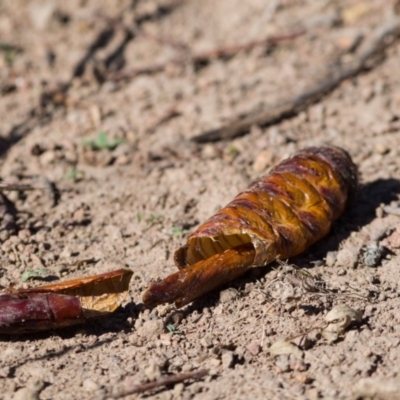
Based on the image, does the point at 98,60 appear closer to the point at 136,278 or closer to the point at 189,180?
the point at 189,180

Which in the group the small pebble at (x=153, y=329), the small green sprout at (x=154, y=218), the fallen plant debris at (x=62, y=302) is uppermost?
the small green sprout at (x=154, y=218)

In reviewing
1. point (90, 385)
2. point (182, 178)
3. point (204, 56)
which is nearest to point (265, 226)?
point (90, 385)

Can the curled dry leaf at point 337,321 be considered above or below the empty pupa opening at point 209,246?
below

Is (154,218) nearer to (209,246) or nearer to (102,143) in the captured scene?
(209,246)

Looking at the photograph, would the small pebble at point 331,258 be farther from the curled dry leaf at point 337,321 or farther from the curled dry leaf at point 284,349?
the curled dry leaf at point 284,349

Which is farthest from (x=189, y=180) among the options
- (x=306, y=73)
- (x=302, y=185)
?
(x=306, y=73)

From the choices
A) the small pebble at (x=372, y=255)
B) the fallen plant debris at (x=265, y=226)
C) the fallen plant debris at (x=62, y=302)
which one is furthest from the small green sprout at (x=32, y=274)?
the small pebble at (x=372, y=255)

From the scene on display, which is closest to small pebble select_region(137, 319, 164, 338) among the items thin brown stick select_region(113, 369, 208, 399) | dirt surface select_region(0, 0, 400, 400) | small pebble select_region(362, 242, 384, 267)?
dirt surface select_region(0, 0, 400, 400)
